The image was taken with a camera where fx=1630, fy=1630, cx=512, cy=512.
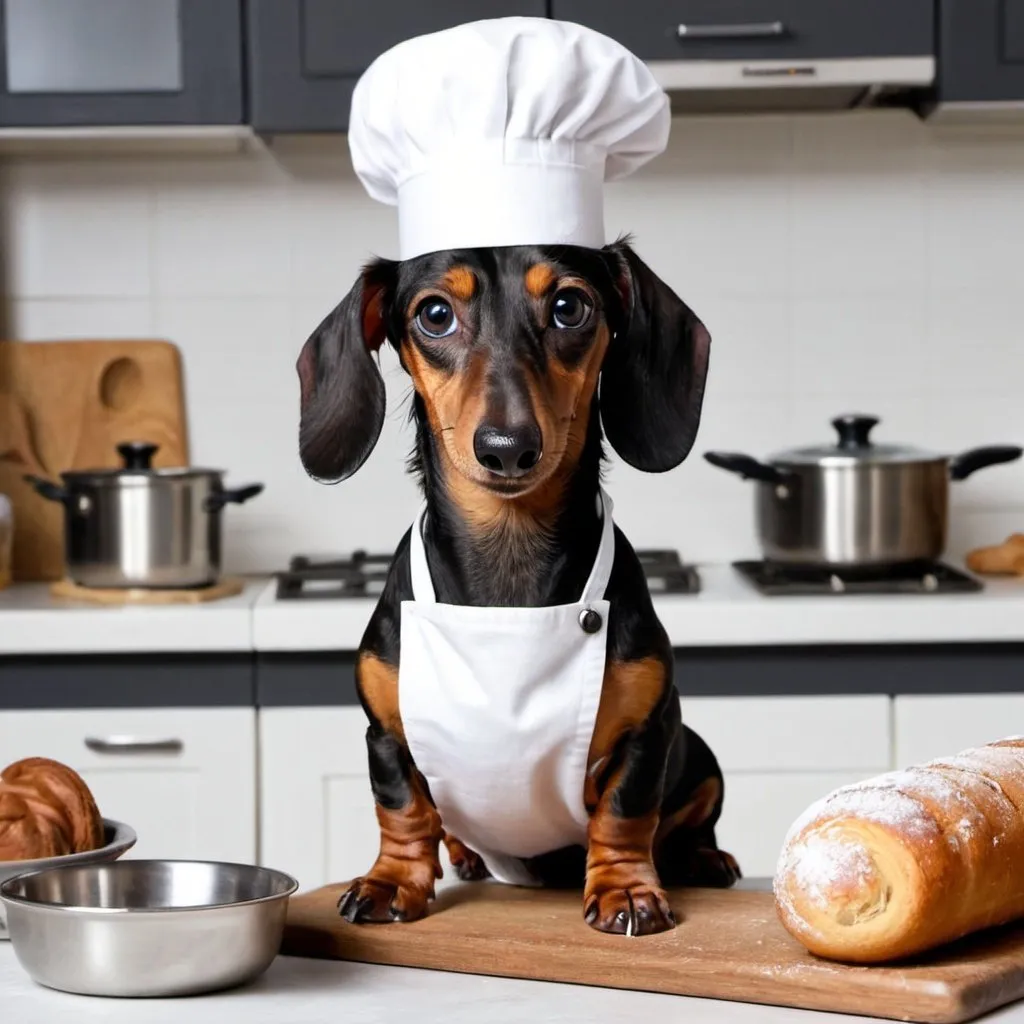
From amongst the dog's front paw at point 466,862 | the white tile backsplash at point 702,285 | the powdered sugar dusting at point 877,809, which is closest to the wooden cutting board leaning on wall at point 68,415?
the white tile backsplash at point 702,285

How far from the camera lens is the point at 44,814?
1.03 metres

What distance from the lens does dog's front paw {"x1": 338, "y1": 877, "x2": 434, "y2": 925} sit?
1.05 metres

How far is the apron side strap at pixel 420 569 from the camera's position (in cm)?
107

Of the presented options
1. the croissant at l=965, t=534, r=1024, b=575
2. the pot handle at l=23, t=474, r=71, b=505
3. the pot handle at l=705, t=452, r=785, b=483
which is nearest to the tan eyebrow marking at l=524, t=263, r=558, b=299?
the pot handle at l=705, t=452, r=785, b=483

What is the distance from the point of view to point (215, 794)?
2344 millimetres

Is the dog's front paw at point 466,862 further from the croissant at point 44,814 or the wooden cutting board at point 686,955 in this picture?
the croissant at point 44,814

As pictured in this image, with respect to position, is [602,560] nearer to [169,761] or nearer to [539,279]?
[539,279]

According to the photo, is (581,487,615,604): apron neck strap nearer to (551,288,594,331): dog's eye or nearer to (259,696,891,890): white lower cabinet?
(551,288,594,331): dog's eye

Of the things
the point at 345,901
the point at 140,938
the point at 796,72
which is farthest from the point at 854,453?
the point at 140,938

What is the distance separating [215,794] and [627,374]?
1.42 metres

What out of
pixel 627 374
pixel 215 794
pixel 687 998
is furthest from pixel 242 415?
pixel 687 998

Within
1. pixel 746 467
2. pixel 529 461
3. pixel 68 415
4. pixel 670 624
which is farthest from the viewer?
pixel 68 415

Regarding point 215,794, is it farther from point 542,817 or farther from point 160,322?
point 542,817

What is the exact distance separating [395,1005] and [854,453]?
1712 millimetres
